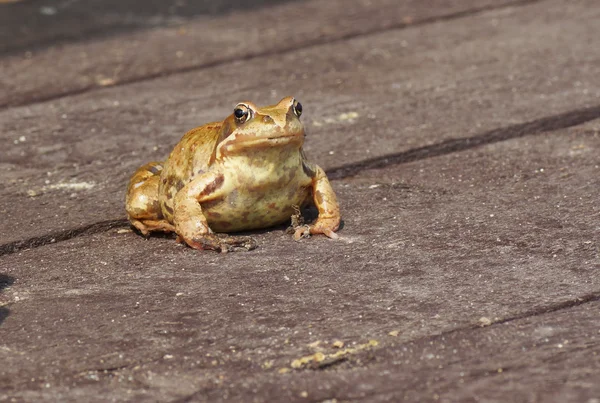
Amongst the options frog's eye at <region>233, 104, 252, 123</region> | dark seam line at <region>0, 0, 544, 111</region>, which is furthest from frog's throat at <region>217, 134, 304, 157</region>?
dark seam line at <region>0, 0, 544, 111</region>

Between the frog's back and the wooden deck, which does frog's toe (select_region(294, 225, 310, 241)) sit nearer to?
the wooden deck

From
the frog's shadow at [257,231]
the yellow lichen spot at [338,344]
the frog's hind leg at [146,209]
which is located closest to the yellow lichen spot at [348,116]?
the frog's shadow at [257,231]

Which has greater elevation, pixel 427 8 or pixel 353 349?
pixel 427 8

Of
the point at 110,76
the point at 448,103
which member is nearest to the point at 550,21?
the point at 448,103

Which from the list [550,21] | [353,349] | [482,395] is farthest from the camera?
[550,21]

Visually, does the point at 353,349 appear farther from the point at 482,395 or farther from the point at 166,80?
the point at 166,80

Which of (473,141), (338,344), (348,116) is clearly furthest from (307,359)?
(348,116)
